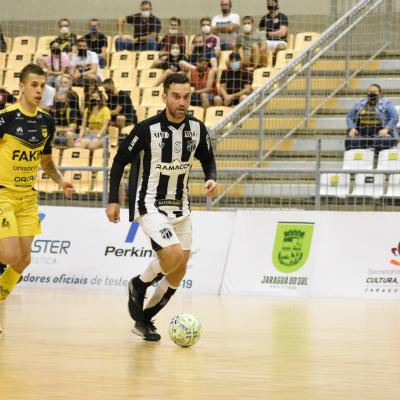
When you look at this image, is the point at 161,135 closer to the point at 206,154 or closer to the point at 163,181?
the point at 163,181

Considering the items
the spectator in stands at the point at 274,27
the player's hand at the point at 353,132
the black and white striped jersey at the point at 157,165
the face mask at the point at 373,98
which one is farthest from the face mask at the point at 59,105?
the black and white striped jersey at the point at 157,165

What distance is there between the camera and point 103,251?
16844 millimetres

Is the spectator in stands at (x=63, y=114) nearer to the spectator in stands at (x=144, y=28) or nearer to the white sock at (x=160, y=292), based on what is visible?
the spectator in stands at (x=144, y=28)

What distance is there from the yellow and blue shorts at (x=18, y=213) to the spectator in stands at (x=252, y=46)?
11.5m

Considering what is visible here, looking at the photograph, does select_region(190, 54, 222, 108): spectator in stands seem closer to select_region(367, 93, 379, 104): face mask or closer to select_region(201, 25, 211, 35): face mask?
select_region(201, 25, 211, 35): face mask

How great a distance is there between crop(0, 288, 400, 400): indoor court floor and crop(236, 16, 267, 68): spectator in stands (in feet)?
28.1

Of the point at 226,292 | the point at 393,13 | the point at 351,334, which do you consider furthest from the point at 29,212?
the point at 393,13

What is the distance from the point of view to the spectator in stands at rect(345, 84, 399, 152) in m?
17.1

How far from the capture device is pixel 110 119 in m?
20.2

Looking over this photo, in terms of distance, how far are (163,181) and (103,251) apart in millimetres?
7653

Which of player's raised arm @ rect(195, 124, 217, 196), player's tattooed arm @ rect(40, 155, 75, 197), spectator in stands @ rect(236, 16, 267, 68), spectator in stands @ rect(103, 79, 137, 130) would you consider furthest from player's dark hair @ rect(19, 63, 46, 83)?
spectator in stands @ rect(236, 16, 267, 68)

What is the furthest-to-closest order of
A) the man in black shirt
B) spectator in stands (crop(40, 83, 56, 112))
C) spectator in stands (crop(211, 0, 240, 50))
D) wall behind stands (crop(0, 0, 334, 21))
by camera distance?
wall behind stands (crop(0, 0, 334, 21)) < spectator in stands (crop(211, 0, 240, 50)) < spectator in stands (crop(40, 83, 56, 112)) < the man in black shirt

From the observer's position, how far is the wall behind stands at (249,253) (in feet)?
51.2

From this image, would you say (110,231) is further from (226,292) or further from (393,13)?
(393,13)
